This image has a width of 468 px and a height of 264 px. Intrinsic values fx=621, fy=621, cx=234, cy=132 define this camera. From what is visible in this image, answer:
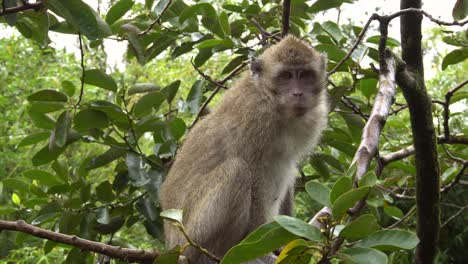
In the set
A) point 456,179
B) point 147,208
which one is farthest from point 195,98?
point 456,179

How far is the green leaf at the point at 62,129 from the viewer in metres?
4.18

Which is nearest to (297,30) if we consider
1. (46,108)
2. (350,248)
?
(46,108)

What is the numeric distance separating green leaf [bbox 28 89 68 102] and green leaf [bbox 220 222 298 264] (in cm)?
232

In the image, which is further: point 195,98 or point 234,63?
point 234,63

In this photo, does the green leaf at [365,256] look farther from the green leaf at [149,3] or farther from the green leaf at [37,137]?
the green leaf at [149,3]

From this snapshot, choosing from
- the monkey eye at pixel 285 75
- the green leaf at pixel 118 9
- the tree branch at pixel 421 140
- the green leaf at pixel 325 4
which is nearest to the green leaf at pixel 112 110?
the green leaf at pixel 118 9

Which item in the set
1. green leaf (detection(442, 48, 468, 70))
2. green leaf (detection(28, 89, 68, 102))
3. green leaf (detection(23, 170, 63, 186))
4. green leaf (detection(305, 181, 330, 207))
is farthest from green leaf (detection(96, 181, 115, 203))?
green leaf (detection(442, 48, 468, 70))

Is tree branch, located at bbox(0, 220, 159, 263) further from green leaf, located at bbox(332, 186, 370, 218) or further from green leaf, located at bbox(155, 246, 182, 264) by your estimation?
green leaf, located at bbox(332, 186, 370, 218)

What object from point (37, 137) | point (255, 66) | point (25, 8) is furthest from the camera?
point (255, 66)

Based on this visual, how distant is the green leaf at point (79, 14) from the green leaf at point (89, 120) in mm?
1256

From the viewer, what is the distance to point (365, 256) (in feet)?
7.67

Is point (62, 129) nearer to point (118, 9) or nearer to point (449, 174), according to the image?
point (118, 9)

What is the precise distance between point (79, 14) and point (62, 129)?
55.7 inches

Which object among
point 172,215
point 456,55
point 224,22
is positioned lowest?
point 172,215
